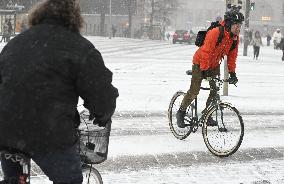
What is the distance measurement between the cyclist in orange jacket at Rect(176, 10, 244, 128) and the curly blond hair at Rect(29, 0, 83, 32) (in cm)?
381

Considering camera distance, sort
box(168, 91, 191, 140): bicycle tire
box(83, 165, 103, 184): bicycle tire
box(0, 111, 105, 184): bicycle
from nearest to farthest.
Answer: box(0, 111, 105, 184): bicycle, box(83, 165, 103, 184): bicycle tire, box(168, 91, 191, 140): bicycle tire

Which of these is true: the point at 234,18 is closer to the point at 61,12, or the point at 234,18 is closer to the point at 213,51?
the point at 213,51

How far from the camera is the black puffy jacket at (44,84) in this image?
2590 millimetres

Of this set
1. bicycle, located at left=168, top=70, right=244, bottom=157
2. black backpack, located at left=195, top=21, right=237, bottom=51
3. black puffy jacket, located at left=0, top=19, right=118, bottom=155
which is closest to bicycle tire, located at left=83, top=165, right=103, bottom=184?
black puffy jacket, located at left=0, top=19, right=118, bottom=155

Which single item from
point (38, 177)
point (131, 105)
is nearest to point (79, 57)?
point (38, 177)

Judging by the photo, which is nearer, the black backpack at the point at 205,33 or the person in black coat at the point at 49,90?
the person in black coat at the point at 49,90

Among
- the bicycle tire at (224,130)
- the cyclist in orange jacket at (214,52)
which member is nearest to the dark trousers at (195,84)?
the cyclist in orange jacket at (214,52)

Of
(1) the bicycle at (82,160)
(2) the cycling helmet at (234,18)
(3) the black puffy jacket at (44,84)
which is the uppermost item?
(2) the cycling helmet at (234,18)

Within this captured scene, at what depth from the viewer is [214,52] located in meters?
6.53

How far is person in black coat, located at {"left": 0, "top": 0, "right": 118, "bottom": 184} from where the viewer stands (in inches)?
102

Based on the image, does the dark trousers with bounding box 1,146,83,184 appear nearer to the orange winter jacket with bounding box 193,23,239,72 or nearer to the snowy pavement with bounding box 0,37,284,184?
the snowy pavement with bounding box 0,37,284,184

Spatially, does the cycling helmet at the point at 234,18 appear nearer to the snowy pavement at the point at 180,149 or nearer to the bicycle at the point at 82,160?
the snowy pavement at the point at 180,149

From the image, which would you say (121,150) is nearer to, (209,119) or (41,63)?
(209,119)

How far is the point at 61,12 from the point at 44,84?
43 cm
